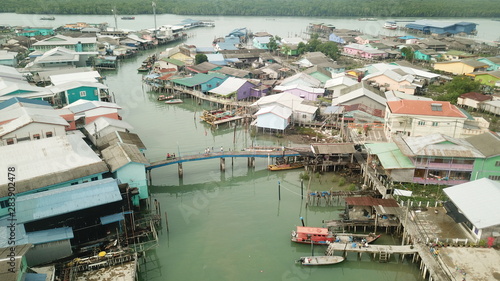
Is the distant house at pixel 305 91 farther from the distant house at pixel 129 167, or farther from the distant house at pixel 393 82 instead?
the distant house at pixel 129 167

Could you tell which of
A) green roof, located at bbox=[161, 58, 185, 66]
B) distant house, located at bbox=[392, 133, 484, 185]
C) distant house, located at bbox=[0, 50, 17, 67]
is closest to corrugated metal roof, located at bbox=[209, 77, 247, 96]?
green roof, located at bbox=[161, 58, 185, 66]

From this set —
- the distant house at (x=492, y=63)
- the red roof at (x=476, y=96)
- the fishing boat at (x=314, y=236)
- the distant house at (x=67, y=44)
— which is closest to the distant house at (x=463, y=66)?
the distant house at (x=492, y=63)

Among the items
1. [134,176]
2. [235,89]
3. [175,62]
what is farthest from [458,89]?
[175,62]

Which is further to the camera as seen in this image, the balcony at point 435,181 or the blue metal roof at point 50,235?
the balcony at point 435,181

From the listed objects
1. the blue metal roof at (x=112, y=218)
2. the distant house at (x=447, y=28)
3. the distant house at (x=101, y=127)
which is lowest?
the blue metal roof at (x=112, y=218)

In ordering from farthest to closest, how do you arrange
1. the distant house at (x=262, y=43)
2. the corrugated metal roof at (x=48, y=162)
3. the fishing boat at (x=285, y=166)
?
the distant house at (x=262, y=43), the fishing boat at (x=285, y=166), the corrugated metal roof at (x=48, y=162)

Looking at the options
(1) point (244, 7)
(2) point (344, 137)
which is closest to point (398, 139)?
(2) point (344, 137)

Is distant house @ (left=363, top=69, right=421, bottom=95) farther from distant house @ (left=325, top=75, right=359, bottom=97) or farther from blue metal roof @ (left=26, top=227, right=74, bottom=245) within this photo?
blue metal roof @ (left=26, top=227, right=74, bottom=245)
